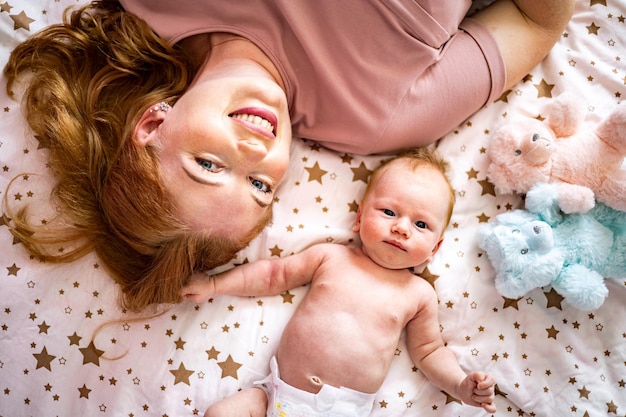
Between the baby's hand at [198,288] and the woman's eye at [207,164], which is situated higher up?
the woman's eye at [207,164]

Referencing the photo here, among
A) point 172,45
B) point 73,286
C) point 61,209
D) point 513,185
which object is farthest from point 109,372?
point 513,185

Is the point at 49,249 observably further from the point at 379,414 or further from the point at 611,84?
the point at 611,84

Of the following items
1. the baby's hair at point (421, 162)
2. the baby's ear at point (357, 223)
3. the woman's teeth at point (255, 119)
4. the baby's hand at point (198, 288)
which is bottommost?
the baby's hand at point (198, 288)

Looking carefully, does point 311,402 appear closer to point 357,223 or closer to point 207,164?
point 357,223

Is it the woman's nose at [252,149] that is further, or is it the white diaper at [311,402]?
the white diaper at [311,402]

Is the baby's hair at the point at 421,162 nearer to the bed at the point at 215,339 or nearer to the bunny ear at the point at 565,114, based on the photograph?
the bed at the point at 215,339

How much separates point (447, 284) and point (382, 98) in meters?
0.44

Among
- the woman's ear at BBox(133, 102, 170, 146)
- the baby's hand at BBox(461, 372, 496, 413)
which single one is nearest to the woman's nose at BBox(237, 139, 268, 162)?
the woman's ear at BBox(133, 102, 170, 146)

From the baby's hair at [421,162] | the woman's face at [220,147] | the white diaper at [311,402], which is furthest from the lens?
the baby's hair at [421,162]

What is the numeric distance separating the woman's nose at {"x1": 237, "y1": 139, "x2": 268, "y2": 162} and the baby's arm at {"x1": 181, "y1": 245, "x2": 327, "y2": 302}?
0.29m

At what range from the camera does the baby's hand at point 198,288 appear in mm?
1144

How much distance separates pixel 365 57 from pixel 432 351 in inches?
25.9

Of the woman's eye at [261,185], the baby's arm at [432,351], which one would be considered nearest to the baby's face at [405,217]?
the baby's arm at [432,351]

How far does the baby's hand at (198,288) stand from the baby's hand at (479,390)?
56 cm
